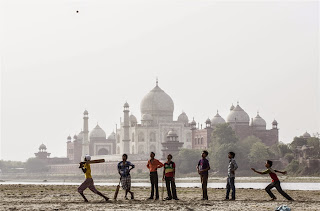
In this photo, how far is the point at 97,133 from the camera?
5448 inches

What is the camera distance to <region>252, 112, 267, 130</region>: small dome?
398 ft

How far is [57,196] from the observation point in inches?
1086

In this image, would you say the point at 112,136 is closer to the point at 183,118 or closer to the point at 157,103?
the point at 183,118

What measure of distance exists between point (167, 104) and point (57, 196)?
96529 mm

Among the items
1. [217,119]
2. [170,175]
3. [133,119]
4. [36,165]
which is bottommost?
[170,175]

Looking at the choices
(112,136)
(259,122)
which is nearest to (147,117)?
(259,122)

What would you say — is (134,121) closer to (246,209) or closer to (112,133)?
(112,133)

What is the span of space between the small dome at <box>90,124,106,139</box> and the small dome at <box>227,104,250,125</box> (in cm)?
2785

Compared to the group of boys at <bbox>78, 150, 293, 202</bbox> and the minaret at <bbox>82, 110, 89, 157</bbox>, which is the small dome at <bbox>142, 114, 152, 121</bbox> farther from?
the group of boys at <bbox>78, 150, 293, 202</bbox>

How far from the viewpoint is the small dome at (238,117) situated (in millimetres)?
118750

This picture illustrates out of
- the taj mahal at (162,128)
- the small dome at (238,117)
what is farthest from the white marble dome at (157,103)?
the small dome at (238,117)

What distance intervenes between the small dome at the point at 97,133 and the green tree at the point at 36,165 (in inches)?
387

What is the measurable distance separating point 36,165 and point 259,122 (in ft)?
135

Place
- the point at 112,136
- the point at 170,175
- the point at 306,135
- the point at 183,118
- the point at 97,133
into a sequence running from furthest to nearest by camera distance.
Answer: the point at 112,136 → the point at 97,133 → the point at 183,118 → the point at 306,135 → the point at 170,175
